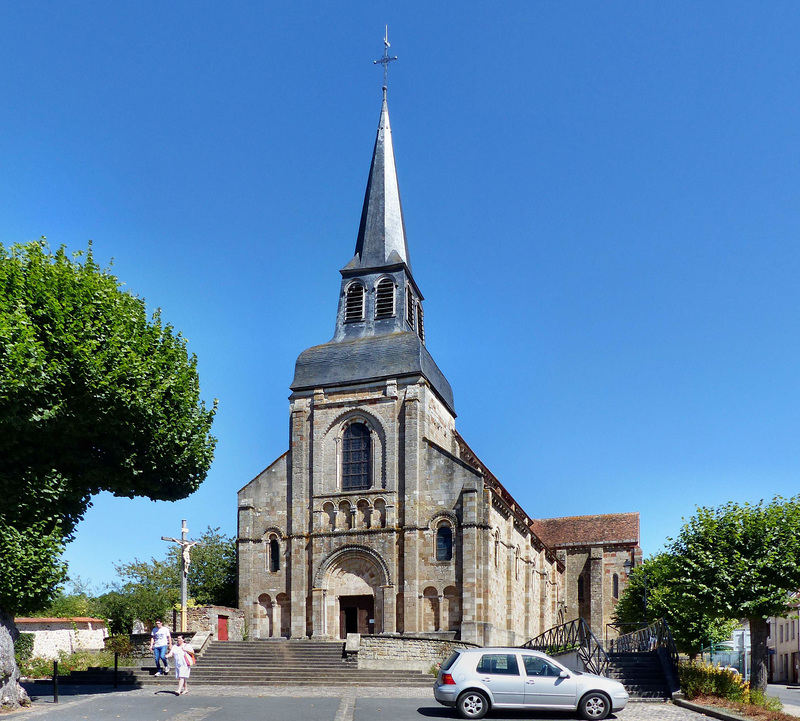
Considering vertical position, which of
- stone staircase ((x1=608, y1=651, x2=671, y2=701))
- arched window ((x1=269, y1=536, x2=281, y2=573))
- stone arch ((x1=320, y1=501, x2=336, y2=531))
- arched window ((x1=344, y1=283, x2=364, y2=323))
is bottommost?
stone staircase ((x1=608, y1=651, x2=671, y2=701))

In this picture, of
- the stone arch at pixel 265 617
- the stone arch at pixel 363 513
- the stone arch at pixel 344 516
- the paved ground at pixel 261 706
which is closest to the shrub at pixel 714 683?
the paved ground at pixel 261 706

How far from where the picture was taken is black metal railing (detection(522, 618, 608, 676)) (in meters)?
22.2

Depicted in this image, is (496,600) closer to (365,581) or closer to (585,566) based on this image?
(365,581)

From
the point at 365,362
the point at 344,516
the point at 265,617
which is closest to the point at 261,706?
the point at 344,516

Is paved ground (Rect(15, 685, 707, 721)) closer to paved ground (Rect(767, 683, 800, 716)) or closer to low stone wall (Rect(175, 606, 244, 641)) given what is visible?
paved ground (Rect(767, 683, 800, 716))

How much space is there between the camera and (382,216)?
43.6 m

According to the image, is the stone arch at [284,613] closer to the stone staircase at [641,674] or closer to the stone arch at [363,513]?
the stone arch at [363,513]

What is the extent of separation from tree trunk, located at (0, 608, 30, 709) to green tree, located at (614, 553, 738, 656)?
24.4 meters

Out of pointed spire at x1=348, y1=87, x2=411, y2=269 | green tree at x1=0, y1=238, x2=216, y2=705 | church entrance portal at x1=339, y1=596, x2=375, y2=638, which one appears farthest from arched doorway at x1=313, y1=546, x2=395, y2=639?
green tree at x1=0, y1=238, x2=216, y2=705

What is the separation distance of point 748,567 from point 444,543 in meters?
16.4

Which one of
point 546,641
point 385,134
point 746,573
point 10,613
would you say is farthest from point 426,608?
point 385,134

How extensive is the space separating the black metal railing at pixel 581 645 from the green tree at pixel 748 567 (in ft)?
8.60

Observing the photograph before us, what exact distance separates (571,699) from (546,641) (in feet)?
45.6

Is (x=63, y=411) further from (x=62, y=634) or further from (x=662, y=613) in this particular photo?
(x=662, y=613)
